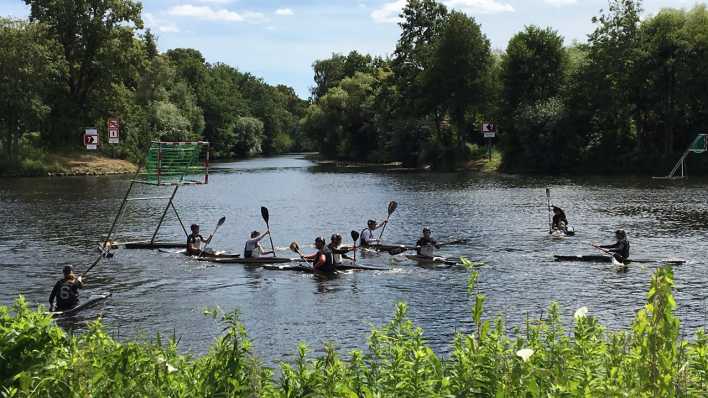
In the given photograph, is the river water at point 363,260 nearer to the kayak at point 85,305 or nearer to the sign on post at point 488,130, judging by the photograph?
the kayak at point 85,305

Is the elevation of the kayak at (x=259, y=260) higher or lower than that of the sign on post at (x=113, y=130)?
lower

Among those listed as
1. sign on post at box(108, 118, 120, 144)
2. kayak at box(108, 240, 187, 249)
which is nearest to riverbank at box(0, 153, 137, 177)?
sign on post at box(108, 118, 120, 144)

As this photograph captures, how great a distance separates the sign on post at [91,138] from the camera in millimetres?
99562

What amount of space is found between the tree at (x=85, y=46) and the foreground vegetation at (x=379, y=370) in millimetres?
91495

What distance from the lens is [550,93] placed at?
93375 mm

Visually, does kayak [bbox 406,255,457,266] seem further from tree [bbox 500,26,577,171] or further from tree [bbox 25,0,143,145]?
tree [bbox 25,0,143,145]

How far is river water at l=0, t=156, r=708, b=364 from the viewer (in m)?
23.0

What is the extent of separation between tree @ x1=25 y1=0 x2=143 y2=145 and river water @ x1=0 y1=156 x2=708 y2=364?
30.8m

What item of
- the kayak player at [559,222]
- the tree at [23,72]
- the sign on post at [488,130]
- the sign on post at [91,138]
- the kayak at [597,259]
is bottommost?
the kayak at [597,259]

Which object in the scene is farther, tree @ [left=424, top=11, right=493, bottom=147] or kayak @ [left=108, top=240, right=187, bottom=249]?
tree @ [left=424, top=11, right=493, bottom=147]

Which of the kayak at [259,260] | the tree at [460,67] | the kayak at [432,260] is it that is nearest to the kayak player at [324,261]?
the kayak at [259,260]

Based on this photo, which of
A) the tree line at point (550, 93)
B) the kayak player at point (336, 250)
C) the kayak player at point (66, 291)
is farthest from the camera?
the tree line at point (550, 93)

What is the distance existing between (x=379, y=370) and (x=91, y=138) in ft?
319

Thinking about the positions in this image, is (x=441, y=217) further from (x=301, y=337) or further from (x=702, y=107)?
(x=702, y=107)
